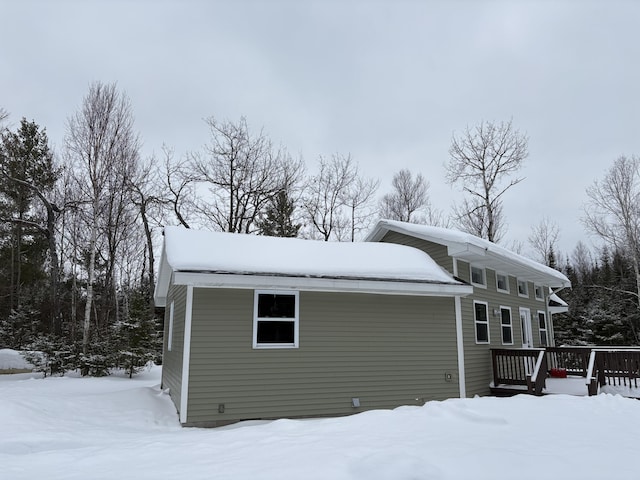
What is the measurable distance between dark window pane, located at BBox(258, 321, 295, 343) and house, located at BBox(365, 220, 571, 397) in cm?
409

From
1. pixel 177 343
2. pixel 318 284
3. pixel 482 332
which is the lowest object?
pixel 177 343

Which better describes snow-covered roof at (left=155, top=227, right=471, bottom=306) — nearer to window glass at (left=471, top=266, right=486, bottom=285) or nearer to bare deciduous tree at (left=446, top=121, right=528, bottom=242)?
window glass at (left=471, top=266, right=486, bottom=285)

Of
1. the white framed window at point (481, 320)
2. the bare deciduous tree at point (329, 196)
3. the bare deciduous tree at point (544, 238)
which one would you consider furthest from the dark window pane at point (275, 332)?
the bare deciduous tree at point (544, 238)

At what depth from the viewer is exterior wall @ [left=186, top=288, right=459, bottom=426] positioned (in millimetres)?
8016

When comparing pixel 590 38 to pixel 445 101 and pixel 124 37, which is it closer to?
pixel 445 101

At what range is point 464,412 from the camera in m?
5.67

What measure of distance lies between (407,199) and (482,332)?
19722mm

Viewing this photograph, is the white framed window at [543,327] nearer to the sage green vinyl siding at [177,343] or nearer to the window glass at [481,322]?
the window glass at [481,322]

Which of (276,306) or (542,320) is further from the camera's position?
(542,320)

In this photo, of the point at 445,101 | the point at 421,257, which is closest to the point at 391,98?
the point at 445,101

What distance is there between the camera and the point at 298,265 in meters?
9.02

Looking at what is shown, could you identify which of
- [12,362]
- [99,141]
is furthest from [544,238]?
[12,362]

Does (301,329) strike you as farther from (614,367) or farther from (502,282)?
(614,367)

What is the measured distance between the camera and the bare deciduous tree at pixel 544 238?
31750 millimetres
